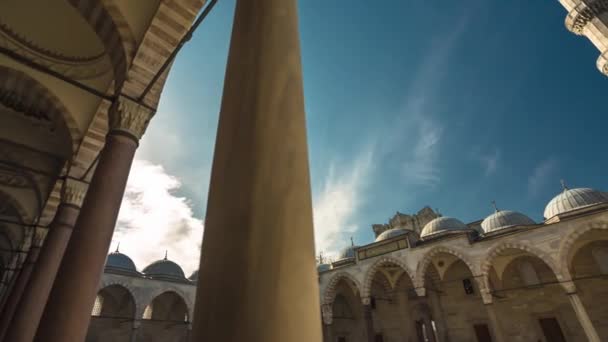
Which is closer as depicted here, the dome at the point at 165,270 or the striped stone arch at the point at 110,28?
the striped stone arch at the point at 110,28

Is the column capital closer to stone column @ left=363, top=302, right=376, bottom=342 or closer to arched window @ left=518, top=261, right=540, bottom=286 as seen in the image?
stone column @ left=363, top=302, right=376, bottom=342

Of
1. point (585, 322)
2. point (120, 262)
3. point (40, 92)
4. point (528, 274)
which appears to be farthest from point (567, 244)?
point (120, 262)

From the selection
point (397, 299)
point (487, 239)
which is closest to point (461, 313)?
point (397, 299)

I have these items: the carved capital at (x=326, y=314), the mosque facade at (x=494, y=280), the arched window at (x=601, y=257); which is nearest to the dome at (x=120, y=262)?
the carved capital at (x=326, y=314)

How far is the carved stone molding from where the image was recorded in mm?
10877

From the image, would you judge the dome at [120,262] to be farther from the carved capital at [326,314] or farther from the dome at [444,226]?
the dome at [444,226]

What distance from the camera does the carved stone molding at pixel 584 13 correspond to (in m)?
10.9

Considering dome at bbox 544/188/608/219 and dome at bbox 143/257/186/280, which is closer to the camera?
dome at bbox 544/188/608/219

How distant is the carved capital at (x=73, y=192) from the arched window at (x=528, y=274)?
17.5 metres

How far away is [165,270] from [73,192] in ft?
53.9

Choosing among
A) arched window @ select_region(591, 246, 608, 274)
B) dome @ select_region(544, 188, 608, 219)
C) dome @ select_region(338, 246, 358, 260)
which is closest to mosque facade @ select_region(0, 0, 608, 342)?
dome @ select_region(544, 188, 608, 219)

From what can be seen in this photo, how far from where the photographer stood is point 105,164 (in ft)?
13.0

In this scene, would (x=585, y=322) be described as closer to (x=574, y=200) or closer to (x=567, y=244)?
(x=567, y=244)

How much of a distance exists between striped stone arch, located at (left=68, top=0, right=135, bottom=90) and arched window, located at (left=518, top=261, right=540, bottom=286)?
17462 millimetres
